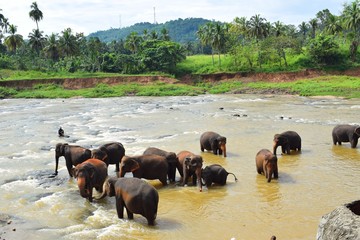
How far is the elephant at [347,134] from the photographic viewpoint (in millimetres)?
15219

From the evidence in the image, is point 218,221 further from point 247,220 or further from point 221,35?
point 221,35

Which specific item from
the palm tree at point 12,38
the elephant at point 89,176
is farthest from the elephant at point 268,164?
the palm tree at point 12,38

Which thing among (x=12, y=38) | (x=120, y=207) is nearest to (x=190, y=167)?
(x=120, y=207)

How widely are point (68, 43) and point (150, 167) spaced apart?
2325 inches

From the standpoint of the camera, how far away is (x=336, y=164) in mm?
13031

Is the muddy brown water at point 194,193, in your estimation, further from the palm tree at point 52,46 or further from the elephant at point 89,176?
the palm tree at point 52,46

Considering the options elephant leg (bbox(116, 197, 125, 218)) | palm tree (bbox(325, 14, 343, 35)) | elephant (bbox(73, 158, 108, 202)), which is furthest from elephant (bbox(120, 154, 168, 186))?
palm tree (bbox(325, 14, 343, 35))

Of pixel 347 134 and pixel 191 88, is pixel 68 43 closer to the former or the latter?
pixel 191 88

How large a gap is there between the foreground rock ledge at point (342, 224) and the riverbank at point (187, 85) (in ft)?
130

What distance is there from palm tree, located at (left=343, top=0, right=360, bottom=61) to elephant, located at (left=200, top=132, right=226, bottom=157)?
157 feet

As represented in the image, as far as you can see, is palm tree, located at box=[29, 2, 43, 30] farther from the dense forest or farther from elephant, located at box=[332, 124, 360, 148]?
elephant, located at box=[332, 124, 360, 148]

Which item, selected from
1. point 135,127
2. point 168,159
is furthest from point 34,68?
point 168,159

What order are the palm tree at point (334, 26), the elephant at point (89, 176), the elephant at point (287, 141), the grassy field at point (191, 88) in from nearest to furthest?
the elephant at point (89, 176), the elephant at point (287, 141), the grassy field at point (191, 88), the palm tree at point (334, 26)

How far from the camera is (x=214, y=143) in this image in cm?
1470
